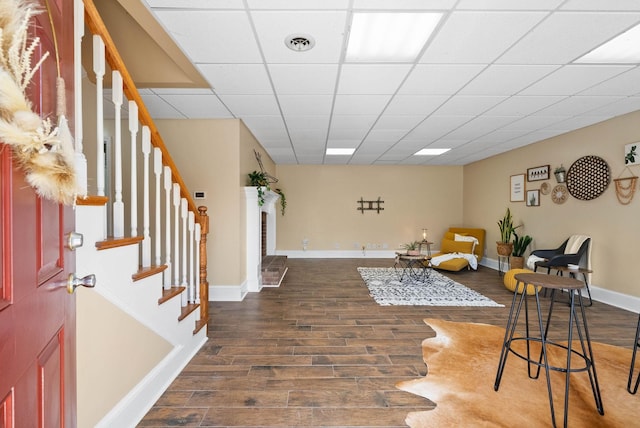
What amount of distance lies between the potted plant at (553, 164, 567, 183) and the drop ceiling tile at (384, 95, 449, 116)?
2793mm

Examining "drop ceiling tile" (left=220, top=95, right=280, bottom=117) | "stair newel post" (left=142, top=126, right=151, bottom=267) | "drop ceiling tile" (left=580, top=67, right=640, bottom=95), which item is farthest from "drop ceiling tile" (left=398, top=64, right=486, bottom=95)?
"stair newel post" (left=142, top=126, right=151, bottom=267)

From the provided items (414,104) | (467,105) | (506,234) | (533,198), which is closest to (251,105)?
(414,104)

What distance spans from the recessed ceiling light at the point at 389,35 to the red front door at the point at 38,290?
1748 mm

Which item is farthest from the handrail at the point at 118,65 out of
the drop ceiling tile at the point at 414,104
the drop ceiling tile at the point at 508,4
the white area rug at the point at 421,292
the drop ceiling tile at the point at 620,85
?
the drop ceiling tile at the point at 620,85

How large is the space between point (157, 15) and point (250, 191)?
9.12 feet

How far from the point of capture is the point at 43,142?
0.68m

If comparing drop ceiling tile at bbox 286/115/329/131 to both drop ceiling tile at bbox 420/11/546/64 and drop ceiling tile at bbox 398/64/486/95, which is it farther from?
drop ceiling tile at bbox 420/11/546/64

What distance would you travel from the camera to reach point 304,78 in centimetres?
288

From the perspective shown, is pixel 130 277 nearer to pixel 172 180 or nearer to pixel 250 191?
pixel 172 180

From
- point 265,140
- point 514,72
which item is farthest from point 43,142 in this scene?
point 265,140

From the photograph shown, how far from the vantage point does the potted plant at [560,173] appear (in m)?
4.84

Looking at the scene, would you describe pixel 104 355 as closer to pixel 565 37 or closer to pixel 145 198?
pixel 145 198

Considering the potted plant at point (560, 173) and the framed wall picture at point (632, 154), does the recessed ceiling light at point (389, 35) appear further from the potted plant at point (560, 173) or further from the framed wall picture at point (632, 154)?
the potted plant at point (560, 173)

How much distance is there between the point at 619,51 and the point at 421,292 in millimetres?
3484
